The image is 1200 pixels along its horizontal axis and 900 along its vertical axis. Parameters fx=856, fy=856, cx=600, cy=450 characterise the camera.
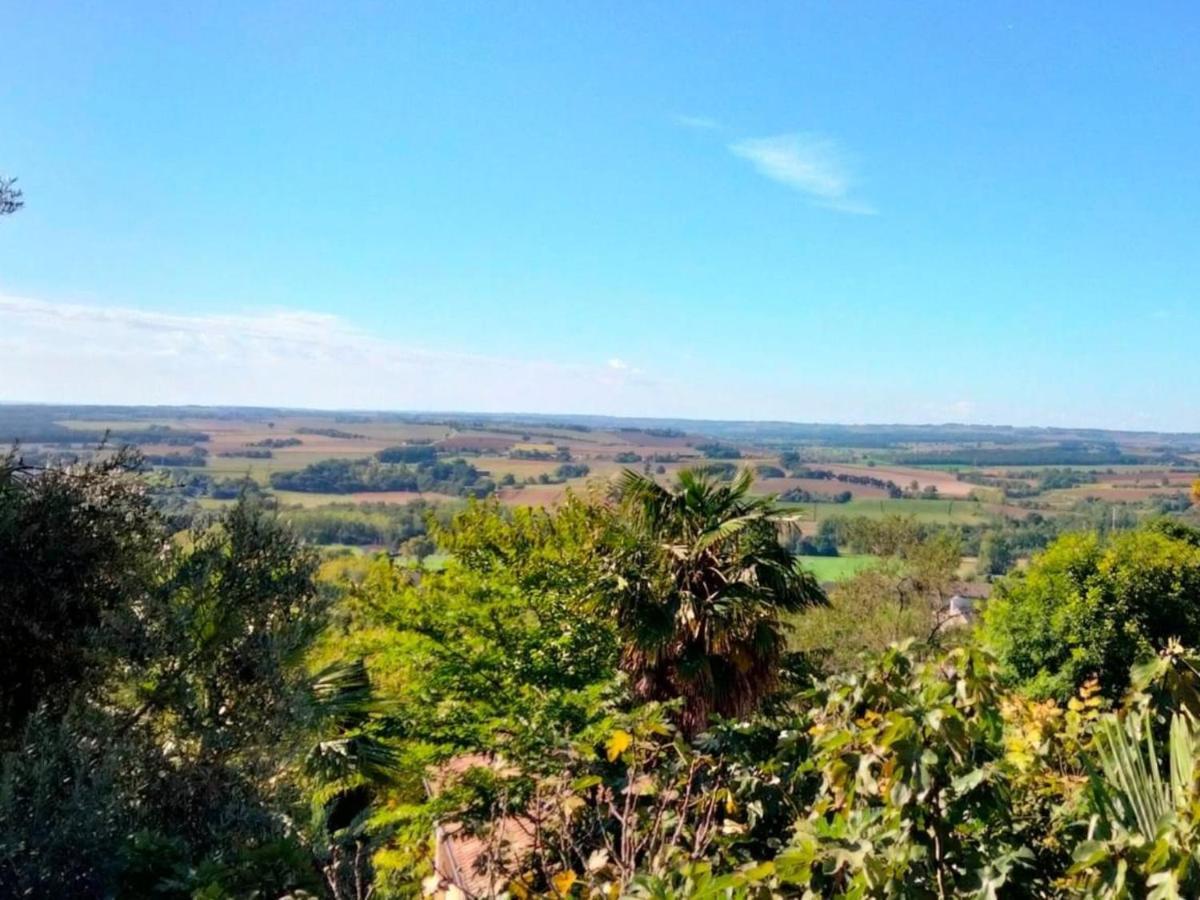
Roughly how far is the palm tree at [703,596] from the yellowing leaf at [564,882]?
19.8ft

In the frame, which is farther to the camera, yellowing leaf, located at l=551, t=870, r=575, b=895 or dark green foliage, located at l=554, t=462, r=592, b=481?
dark green foliage, located at l=554, t=462, r=592, b=481

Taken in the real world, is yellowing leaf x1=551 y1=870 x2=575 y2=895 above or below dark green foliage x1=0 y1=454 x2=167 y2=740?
below

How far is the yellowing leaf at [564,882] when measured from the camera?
3023 millimetres

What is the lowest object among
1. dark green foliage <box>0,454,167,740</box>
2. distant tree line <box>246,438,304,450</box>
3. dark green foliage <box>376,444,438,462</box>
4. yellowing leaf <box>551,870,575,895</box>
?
dark green foliage <box>376,444,438,462</box>

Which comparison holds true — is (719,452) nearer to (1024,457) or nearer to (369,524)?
(369,524)

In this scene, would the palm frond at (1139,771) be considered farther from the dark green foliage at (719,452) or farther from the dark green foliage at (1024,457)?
the dark green foliage at (1024,457)

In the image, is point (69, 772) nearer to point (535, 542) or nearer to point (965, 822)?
point (965, 822)

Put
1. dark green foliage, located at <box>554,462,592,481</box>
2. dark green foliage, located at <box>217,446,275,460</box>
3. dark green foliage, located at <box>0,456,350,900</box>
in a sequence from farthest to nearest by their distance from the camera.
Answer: dark green foliage, located at <box>554,462,592,481</box> → dark green foliage, located at <box>217,446,275,460</box> → dark green foliage, located at <box>0,456,350,900</box>

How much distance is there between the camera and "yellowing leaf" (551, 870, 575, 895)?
3.02m

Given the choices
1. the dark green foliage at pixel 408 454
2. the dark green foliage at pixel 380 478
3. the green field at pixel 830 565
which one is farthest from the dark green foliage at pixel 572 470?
the green field at pixel 830 565

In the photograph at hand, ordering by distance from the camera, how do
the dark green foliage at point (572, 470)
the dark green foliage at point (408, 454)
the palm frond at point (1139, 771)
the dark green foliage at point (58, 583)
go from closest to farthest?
the palm frond at point (1139, 771), the dark green foliage at point (58, 583), the dark green foliage at point (572, 470), the dark green foliage at point (408, 454)

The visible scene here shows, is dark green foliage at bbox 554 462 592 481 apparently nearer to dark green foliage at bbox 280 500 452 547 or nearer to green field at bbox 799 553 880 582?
dark green foliage at bbox 280 500 452 547

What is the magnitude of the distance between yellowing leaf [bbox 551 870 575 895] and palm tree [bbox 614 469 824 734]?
604cm

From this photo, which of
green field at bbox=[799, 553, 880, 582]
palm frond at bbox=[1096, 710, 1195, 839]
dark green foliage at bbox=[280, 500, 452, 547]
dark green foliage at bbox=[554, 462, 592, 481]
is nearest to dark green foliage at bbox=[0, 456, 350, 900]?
palm frond at bbox=[1096, 710, 1195, 839]
